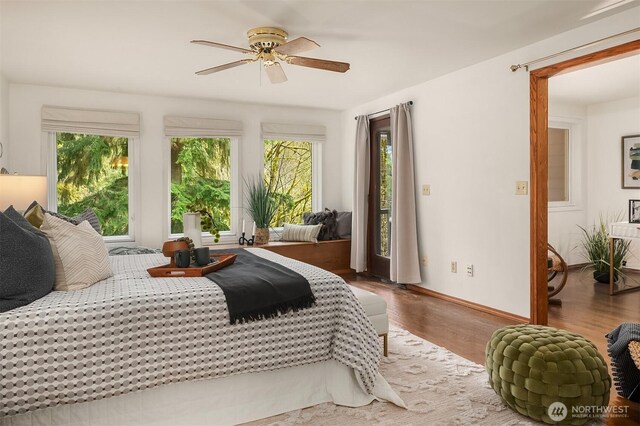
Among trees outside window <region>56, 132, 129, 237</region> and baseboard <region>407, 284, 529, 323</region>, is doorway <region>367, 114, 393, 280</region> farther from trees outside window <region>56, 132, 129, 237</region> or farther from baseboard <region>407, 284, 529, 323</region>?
trees outside window <region>56, 132, 129, 237</region>

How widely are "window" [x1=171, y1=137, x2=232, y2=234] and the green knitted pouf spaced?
4.42 meters

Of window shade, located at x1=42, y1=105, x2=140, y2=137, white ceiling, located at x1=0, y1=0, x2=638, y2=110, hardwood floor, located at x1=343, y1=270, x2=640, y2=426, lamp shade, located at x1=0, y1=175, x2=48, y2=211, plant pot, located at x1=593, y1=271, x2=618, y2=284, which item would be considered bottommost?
hardwood floor, located at x1=343, y1=270, x2=640, y2=426

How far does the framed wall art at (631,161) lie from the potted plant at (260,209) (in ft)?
16.6

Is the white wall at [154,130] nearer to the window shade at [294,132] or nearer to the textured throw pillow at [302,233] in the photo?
the window shade at [294,132]

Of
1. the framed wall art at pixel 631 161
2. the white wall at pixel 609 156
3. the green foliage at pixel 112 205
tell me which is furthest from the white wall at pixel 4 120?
the framed wall art at pixel 631 161

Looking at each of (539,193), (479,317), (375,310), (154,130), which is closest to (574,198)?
(539,193)

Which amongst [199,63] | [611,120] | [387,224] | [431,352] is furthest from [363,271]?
[611,120]

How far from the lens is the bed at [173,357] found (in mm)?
1819

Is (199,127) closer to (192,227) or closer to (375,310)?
(192,227)

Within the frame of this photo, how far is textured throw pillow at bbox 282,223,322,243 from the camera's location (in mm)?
6004

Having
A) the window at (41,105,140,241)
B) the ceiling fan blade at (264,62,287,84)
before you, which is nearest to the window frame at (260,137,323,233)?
the window at (41,105,140,241)

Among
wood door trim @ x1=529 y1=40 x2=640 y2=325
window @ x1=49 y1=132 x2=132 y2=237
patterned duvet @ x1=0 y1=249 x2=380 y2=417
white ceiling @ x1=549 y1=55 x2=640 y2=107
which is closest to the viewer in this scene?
patterned duvet @ x1=0 y1=249 x2=380 y2=417

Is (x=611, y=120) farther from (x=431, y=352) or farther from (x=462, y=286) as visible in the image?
(x=431, y=352)
